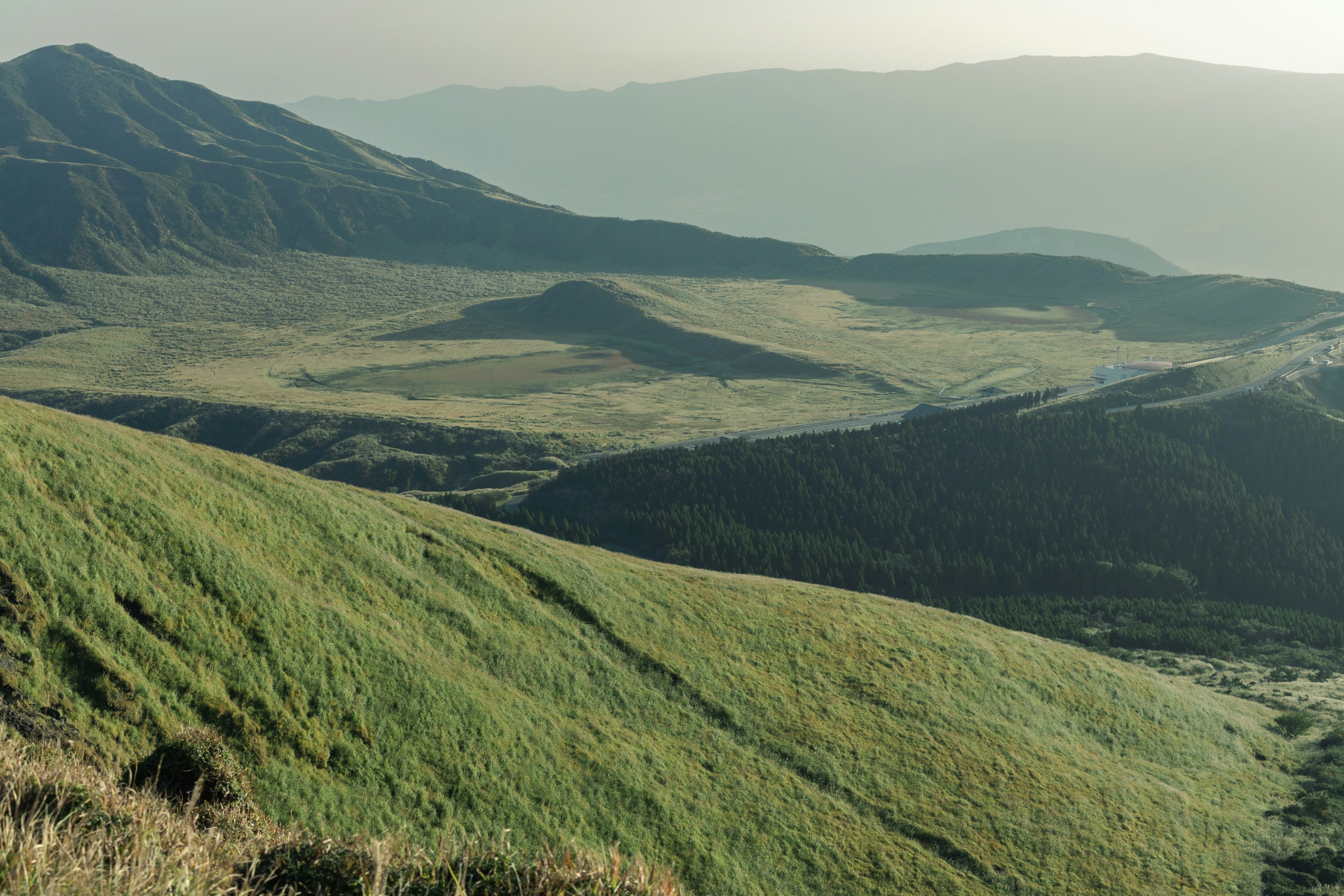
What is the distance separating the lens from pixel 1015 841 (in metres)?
23.5

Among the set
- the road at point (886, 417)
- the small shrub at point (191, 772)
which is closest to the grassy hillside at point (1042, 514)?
the road at point (886, 417)

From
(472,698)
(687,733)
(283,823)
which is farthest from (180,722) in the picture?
(687,733)

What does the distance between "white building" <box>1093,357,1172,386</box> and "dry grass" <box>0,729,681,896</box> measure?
123 metres

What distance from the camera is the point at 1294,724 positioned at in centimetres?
3788

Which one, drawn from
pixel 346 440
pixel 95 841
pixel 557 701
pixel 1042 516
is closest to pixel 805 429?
pixel 1042 516

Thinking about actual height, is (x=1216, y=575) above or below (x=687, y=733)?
below

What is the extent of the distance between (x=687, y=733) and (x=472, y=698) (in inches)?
253

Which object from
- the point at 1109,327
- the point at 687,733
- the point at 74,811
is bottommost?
the point at 687,733

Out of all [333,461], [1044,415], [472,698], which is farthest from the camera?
[333,461]

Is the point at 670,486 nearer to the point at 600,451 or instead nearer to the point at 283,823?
the point at 600,451

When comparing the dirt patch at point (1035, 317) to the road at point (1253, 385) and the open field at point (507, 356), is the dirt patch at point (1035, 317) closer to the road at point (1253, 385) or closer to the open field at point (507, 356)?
the open field at point (507, 356)

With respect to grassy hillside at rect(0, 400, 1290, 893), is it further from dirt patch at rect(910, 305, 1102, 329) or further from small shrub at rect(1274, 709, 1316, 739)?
dirt patch at rect(910, 305, 1102, 329)

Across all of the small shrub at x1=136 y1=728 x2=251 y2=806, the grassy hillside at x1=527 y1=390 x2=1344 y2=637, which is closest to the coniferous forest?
the grassy hillside at x1=527 y1=390 x2=1344 y2=637

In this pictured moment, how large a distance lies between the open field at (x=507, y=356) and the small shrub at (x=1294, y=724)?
74538mm
